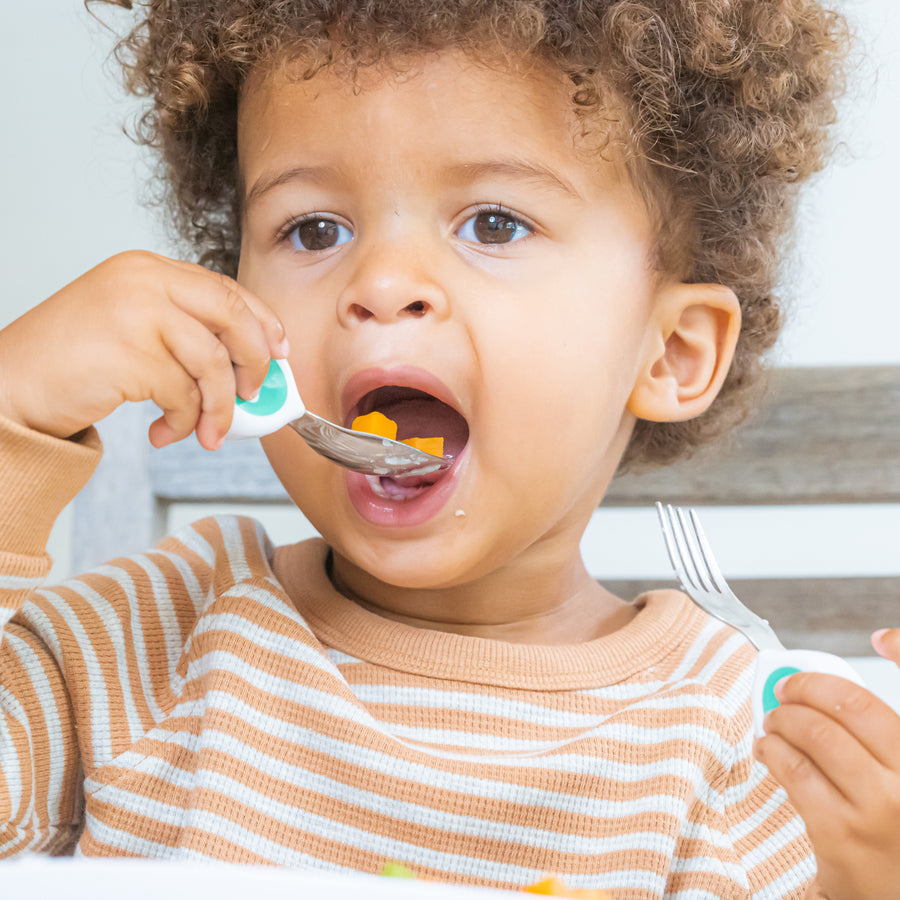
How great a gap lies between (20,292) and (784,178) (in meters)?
1.55

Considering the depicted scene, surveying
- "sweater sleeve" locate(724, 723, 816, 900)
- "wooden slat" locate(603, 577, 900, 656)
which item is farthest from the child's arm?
"wooden slat" locate(603, 577, 900, 656)

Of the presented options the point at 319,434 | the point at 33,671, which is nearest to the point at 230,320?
the point at 319,434

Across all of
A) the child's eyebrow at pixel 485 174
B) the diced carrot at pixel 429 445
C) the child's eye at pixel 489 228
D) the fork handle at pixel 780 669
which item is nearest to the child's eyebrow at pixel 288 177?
the child's eyebrow at pixel 485 174

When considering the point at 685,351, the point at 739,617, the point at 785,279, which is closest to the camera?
the point at 739,617

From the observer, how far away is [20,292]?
2162 mm

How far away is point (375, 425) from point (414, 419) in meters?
0.06

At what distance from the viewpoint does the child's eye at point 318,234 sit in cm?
90

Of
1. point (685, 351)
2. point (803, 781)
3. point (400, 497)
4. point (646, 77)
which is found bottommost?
point (803, 781)

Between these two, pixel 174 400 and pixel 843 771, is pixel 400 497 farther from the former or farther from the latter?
pixel 843 771

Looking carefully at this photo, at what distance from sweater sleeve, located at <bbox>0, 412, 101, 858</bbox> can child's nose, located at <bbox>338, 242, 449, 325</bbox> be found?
21cm

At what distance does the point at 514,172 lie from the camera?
0.87 metres

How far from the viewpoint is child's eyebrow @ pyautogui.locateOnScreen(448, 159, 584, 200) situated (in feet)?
2.80

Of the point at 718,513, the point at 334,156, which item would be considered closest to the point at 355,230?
the point at 334,156

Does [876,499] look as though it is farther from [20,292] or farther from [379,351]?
[20,292]
